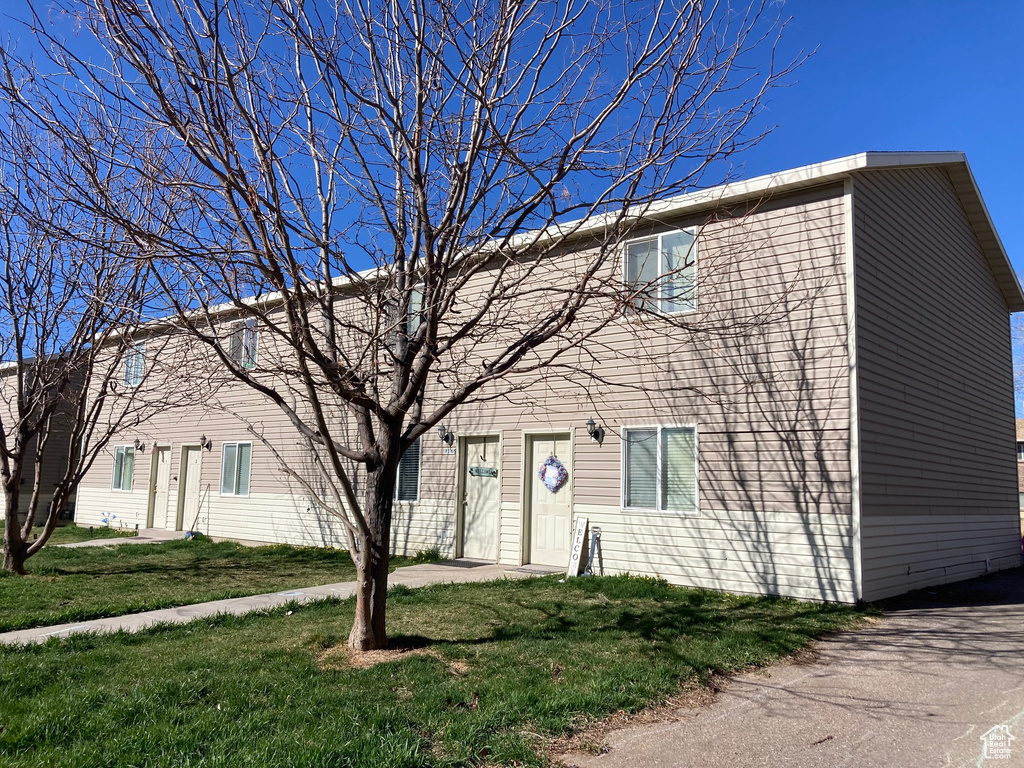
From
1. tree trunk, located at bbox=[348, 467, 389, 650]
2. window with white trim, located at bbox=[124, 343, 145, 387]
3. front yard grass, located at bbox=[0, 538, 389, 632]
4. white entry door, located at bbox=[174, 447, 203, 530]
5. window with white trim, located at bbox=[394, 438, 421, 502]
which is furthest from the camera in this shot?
white entry door, located at bbox=[174, 447, 203, 530]

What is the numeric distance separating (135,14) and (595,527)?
820 centimetres

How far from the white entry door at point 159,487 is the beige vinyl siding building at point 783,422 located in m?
8.58

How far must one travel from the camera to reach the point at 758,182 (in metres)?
9.74

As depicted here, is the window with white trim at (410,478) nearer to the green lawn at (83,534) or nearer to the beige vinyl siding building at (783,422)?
the beige vinyl siding building at (783,422)

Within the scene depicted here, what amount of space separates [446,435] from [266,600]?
475 cm

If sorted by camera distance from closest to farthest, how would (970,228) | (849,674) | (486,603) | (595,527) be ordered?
1. (849,674)
2. (486,603)
3. (595,527)
4. (970,228)

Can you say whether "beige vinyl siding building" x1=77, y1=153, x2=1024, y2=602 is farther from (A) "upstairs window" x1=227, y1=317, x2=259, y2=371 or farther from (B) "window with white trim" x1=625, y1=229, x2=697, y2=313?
(A) "upstairs window" x1=227, y1=317, x2=259, y2=371

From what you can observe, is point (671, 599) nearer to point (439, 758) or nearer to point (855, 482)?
point (855, 482)

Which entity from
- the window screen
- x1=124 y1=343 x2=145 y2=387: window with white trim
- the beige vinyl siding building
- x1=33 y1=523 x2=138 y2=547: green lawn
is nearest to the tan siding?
the beige vinyl siding building

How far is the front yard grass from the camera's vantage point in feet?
28.3

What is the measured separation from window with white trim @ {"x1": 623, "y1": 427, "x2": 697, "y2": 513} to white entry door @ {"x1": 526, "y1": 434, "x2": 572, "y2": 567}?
113cm

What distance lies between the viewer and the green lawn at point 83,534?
17.3 m

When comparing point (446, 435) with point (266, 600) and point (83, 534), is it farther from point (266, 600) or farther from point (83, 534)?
point (83, 534)

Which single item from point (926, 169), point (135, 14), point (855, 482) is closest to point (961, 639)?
point (855, 482)
